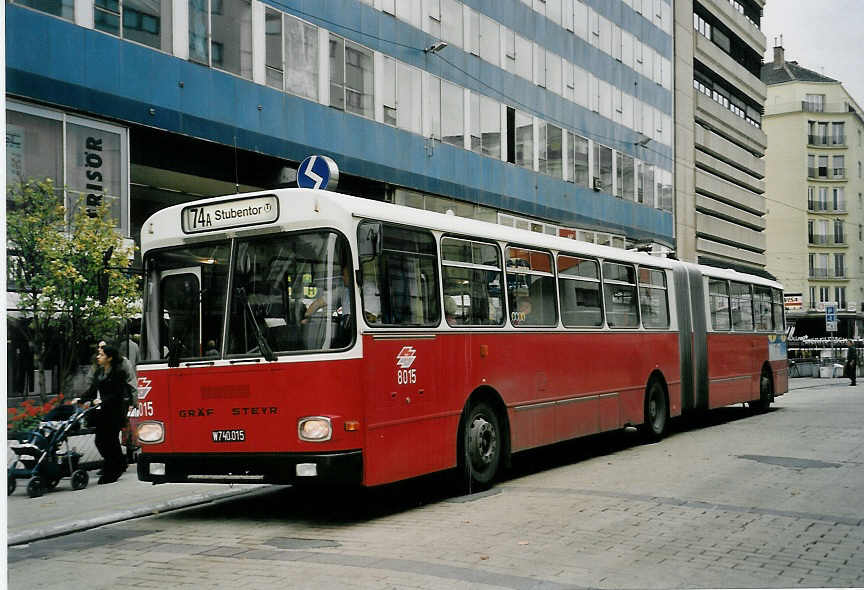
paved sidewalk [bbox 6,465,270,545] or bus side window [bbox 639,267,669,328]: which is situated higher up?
bus side window [bbox 639,267,669,328]

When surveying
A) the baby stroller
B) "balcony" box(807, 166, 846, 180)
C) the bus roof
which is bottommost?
the baby stroller

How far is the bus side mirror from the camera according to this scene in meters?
8.93

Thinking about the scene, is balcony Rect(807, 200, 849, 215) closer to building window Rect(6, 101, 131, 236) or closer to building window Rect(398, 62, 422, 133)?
building window Rect(398, 62, 422, 133)

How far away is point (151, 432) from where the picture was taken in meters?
9.51

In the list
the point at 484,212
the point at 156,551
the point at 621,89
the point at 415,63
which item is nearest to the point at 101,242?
the point at 156,551

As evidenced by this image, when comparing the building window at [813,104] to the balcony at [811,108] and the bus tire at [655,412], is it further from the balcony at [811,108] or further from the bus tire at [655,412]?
the bus tire at [655,412]

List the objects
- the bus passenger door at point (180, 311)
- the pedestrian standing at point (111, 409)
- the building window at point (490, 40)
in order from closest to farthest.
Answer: the bus passenger door at point (180, 311) < the pedestrian standing at point (111, 409) < the building window at point (490, 40)

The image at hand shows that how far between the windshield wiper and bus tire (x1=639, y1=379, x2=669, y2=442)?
334 inches

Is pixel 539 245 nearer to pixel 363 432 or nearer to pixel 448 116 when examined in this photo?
pixel 363 432

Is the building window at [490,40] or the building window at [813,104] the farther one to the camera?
the building window at [490,40]

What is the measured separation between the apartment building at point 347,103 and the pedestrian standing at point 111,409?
4839 millimetres

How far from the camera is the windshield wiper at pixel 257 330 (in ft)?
29.0

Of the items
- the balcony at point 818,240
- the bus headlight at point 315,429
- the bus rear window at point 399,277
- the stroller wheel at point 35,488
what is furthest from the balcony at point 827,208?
the stroller wheel at point 35,488

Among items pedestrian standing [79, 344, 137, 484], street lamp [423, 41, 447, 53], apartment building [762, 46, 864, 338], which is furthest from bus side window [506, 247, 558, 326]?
street lamp [423, 41, 447, 53]
